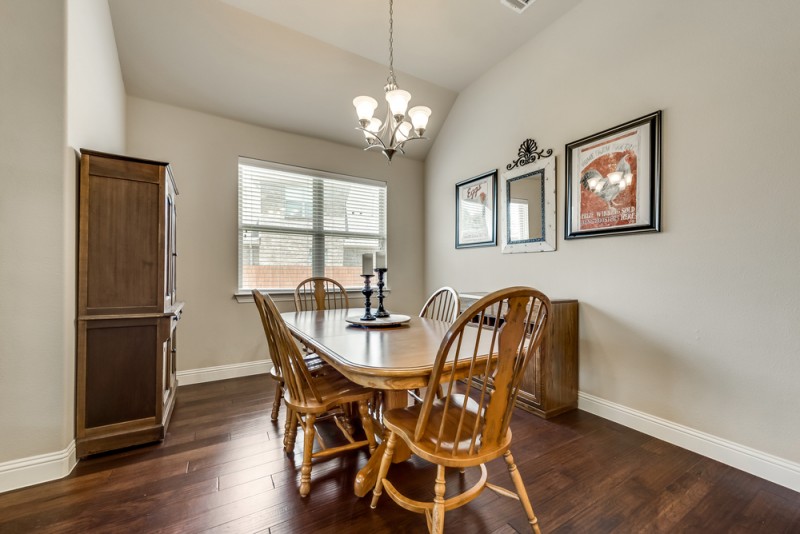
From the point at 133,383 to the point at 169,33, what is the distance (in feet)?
8.43

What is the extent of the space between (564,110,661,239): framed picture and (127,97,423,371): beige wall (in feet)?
8.68

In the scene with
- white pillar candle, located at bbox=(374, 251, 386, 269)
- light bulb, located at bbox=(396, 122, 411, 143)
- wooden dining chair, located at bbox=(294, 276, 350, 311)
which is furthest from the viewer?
wooden dining chair, located at bbox=(294, 276, 350, 311)

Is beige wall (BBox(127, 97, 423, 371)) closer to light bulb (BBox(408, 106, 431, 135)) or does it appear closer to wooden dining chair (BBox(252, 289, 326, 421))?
wooden dining chair (BBox(252, 289, 326, 421))

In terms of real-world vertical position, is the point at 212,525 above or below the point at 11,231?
below

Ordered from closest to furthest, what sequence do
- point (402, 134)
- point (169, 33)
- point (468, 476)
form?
point (468, 476) → point (402, 134) → point (169, 33)

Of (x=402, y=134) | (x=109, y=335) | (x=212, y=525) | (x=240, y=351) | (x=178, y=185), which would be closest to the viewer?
(x=212, y=525)

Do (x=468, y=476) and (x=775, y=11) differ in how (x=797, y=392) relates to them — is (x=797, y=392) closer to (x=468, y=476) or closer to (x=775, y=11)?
(x=468, y=476)

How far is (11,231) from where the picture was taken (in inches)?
60.4

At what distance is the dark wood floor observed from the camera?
1319 millimetres

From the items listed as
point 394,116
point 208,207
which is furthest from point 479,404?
point 208,207

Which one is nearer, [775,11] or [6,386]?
[6,386]

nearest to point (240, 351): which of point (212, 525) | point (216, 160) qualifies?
point (216, 160)

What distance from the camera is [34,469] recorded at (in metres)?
1.56

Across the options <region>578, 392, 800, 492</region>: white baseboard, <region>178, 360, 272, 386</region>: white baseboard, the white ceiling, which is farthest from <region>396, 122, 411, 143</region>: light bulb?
<region>178, 360, 272, 386</region>: white baseboard
